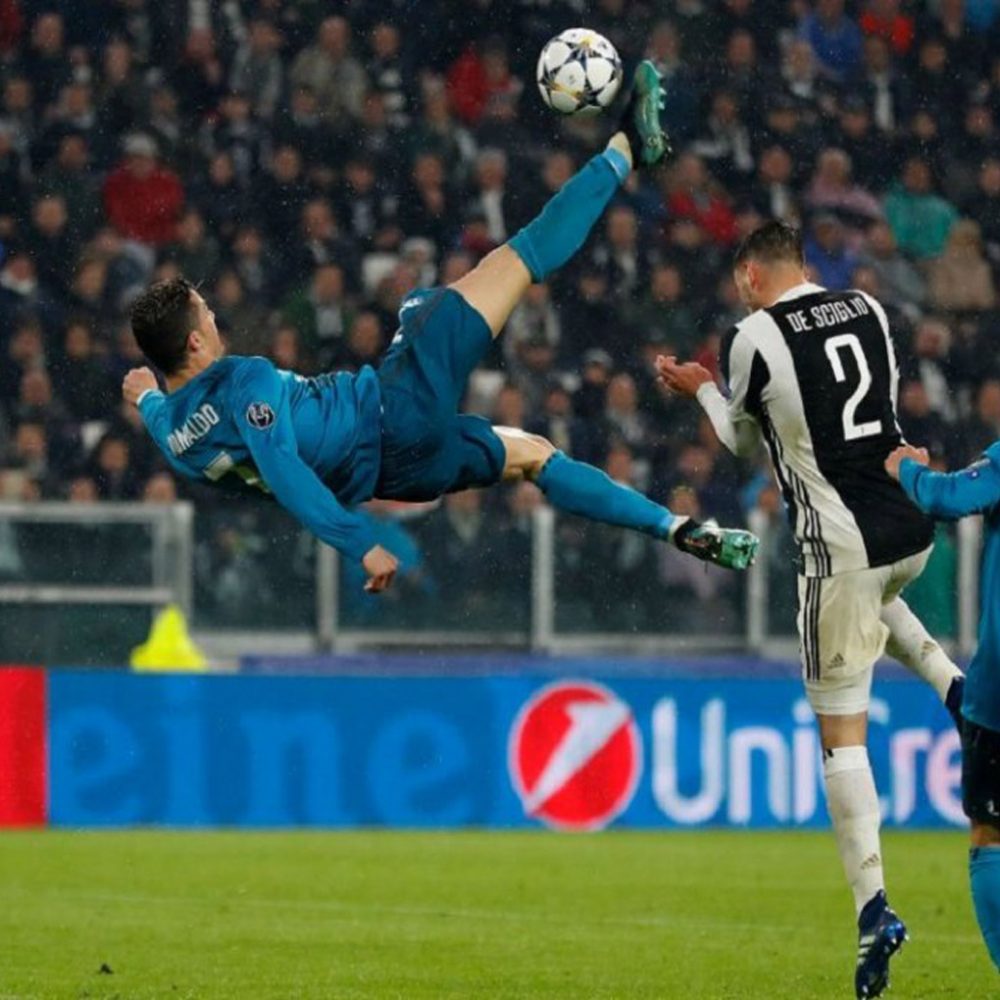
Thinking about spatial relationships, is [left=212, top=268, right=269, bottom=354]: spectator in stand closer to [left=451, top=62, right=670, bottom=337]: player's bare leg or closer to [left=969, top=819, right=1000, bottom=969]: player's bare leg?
[left=451, top=62, right=670, bottom=337]: player's bare leg

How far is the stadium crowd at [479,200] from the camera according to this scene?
48.4ft

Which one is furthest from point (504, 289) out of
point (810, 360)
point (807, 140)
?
point (807, 140)

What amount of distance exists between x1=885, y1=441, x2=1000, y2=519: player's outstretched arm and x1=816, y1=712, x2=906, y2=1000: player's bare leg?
4.33 feet

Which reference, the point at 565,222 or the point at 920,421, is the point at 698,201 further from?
the point at 565,222

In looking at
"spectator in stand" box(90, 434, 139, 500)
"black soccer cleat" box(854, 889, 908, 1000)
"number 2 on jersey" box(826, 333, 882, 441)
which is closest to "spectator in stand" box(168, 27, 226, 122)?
"spectator in stand" box(90, 434, 139, 500)

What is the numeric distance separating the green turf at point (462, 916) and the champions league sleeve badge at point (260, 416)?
165 centimetres

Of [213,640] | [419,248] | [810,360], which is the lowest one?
[213,640]

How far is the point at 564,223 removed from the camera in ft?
26.3

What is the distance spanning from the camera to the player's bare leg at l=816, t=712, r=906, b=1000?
703 centimetres

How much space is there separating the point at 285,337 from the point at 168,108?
2046 mm

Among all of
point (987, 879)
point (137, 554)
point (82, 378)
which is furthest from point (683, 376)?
point (82, 378)

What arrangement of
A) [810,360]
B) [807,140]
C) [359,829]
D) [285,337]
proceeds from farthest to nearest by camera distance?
[807,140], [285,337], [359,829], [810,360]

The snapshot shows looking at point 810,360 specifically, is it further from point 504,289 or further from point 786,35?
point 786,35

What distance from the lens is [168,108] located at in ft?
52.9
